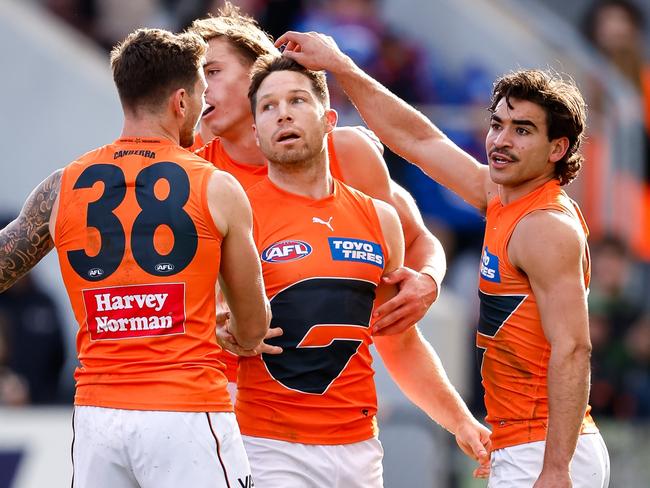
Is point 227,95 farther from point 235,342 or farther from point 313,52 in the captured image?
point 235,342

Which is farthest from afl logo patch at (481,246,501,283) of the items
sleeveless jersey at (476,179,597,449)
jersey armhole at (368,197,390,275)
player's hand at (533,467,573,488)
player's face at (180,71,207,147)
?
player's face at (180,71,207,147)

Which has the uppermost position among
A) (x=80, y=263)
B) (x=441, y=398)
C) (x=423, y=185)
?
(x=423, y=185)

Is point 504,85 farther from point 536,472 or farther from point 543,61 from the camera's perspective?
point 543,61

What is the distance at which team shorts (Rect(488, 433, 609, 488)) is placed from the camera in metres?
5.29

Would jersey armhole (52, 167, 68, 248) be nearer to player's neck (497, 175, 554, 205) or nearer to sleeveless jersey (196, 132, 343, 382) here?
sleeveless jersey (196, 132, 343, 382)

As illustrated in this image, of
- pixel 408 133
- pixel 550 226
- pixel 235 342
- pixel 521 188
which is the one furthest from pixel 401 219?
pixel 235 342

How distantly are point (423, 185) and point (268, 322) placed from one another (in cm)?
743

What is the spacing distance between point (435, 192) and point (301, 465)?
288 inches

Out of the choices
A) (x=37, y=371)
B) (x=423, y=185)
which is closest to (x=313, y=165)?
(x=37, y=371)

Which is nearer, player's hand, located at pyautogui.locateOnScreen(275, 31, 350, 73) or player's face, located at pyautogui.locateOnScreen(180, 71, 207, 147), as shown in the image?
player's face, located at pyautogui.locateOnScreen(180, 71, 207, 147)

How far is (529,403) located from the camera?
211 inches

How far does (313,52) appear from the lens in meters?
5.78

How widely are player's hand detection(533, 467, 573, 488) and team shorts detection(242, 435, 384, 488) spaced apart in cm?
80

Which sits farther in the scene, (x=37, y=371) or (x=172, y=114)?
(x=37, y=371)
